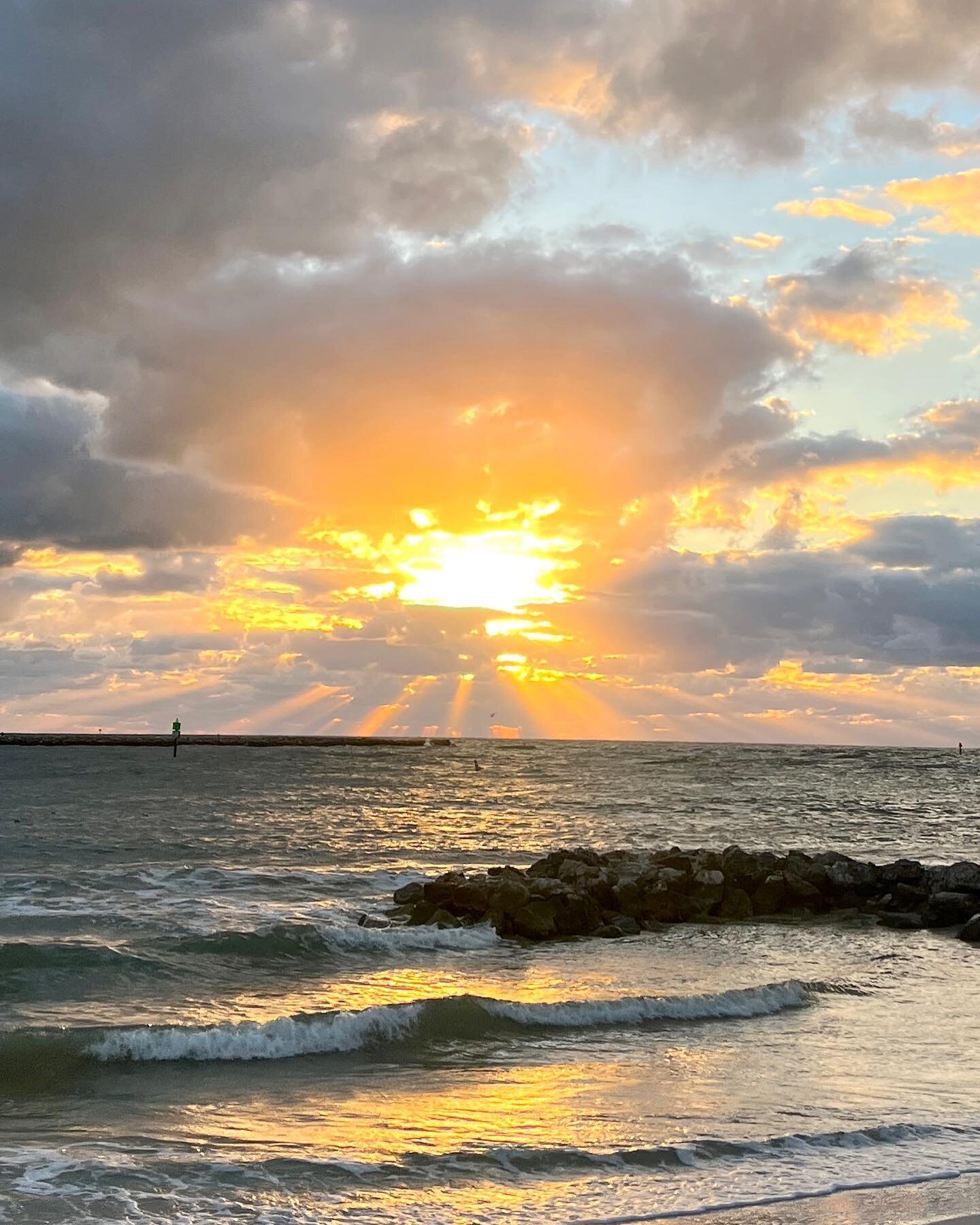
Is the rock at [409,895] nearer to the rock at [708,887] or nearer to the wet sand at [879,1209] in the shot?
the rock at [708,887]

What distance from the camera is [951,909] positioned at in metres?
27.9

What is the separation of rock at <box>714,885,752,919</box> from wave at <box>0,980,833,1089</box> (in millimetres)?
9665

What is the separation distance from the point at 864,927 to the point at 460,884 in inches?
379

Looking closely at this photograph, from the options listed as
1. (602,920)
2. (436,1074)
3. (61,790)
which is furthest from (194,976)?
(61,790)

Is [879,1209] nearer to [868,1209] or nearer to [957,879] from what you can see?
[868,1209]

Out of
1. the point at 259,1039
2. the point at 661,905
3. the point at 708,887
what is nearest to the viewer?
the point at 259,1039

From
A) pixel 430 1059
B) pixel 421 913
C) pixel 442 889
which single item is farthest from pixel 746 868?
pixel 430 1059

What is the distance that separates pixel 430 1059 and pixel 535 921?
997 centimetres

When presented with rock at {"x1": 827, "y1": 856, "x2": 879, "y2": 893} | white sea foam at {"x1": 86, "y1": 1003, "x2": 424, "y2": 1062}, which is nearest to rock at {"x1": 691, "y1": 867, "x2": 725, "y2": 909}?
rock at {"x1": 827, "y1": 856, "x2": 879, "y2": 893}

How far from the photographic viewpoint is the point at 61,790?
79812 mm

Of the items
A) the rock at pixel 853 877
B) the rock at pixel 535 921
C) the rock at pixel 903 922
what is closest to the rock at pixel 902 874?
the rock at pixel 853 877

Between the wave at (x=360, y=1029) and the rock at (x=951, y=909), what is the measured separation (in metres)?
10.4

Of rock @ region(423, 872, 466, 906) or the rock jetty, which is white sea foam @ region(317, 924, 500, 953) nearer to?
the rock jetty

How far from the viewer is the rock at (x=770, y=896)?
96.1ft
